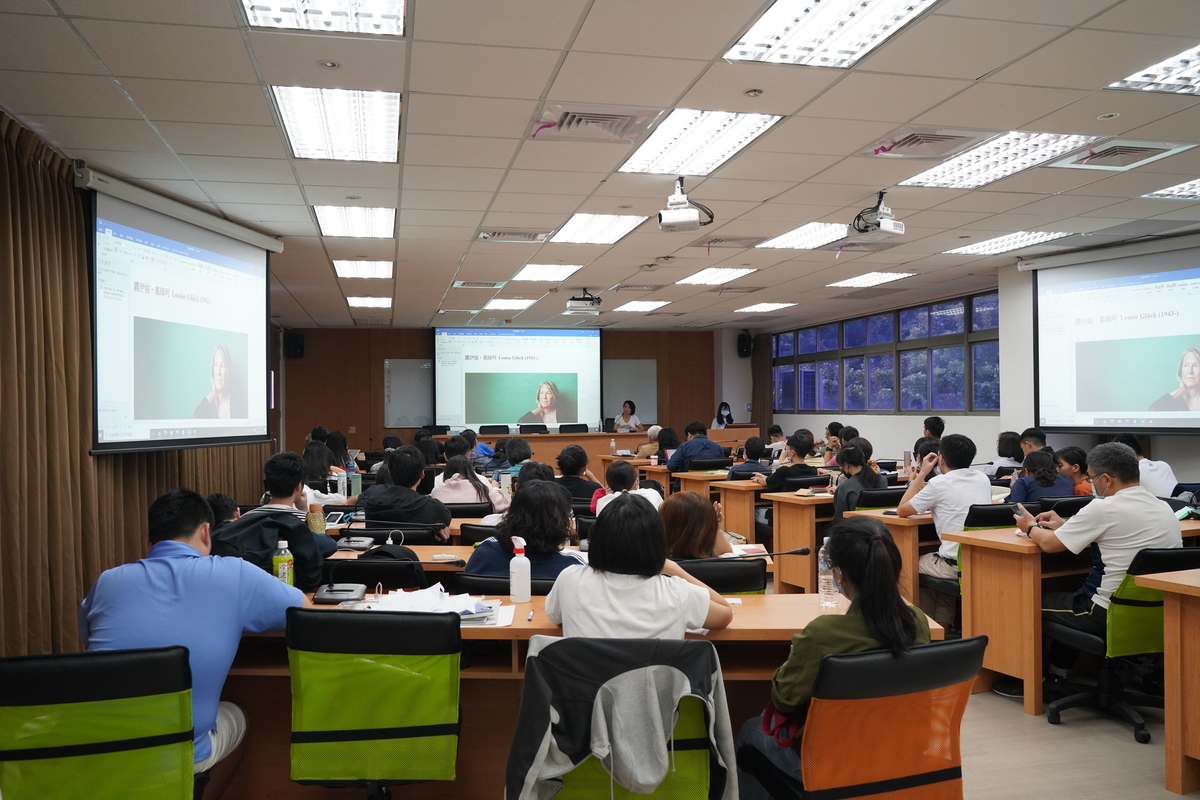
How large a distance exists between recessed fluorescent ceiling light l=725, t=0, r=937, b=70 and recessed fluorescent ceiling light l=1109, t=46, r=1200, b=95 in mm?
1449

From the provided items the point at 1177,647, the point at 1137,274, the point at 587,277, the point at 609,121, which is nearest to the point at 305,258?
the point at 587,277

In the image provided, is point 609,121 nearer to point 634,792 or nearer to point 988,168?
point 988,168

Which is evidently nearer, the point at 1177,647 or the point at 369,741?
the point at 369,741

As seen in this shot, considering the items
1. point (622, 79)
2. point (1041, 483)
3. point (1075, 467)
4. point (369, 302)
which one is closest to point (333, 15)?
point (622, 79)

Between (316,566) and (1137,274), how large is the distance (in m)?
7.94

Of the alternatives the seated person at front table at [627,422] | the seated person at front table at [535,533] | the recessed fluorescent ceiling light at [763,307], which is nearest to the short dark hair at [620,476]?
the seated person at front table at [535,533]

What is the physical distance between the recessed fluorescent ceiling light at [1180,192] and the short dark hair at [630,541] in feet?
18.5

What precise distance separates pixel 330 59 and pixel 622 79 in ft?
4.38

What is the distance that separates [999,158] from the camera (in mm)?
5121

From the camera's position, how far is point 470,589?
2.97 meters

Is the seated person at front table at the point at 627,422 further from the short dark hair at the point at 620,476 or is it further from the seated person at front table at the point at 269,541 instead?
the seated person at front table at the point at 269,541

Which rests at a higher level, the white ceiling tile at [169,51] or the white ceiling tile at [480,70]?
the white ceiling tile at [480,70]

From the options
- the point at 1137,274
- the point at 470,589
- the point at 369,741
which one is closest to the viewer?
the point at 369,741

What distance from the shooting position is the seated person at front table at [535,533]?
10.3ft
